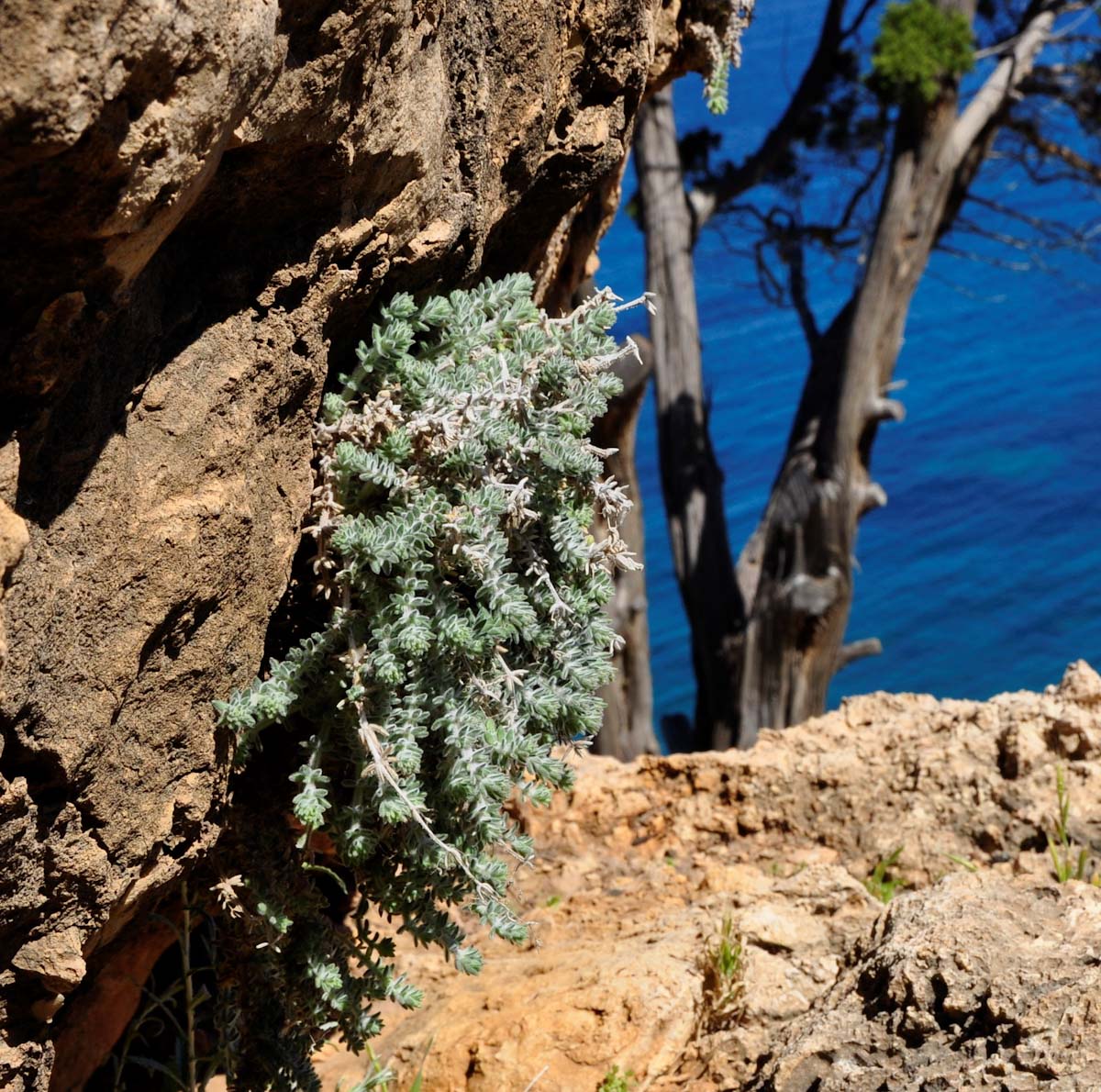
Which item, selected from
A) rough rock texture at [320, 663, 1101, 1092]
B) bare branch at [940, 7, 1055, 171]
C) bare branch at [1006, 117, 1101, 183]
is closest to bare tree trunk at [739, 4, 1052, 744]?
bare branch at [940, 7, 1055, 171]

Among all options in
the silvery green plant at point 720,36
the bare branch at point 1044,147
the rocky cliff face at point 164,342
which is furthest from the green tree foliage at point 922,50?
the rocky cliff face at point 164,342

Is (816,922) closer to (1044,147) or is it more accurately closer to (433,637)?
(433,637)

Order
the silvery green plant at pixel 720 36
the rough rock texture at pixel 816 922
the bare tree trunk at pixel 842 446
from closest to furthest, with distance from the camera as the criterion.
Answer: the rough rock texture at pixel 816 922
the silvery green plant at pixel 720 36
the bare tree trunk at pixel 842 446

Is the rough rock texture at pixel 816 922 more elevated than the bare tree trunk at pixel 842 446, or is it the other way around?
the bare tree trunk at pixel 842 446

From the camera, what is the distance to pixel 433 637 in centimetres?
230

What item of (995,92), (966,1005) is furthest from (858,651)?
(966,1005)

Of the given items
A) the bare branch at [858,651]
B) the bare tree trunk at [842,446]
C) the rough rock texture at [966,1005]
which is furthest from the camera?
the bare branch at [858,651]

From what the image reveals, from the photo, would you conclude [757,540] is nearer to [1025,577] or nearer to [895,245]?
[895,245]

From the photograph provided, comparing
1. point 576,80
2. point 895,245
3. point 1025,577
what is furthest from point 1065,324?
point 576,80

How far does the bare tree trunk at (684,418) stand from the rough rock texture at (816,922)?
12.5 ft

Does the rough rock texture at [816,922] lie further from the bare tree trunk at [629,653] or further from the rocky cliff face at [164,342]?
the bare tree trunk at [629,653]

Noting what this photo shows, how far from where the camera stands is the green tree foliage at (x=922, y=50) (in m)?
7.73

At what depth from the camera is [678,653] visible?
540 inches

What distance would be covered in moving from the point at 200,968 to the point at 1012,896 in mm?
1632
